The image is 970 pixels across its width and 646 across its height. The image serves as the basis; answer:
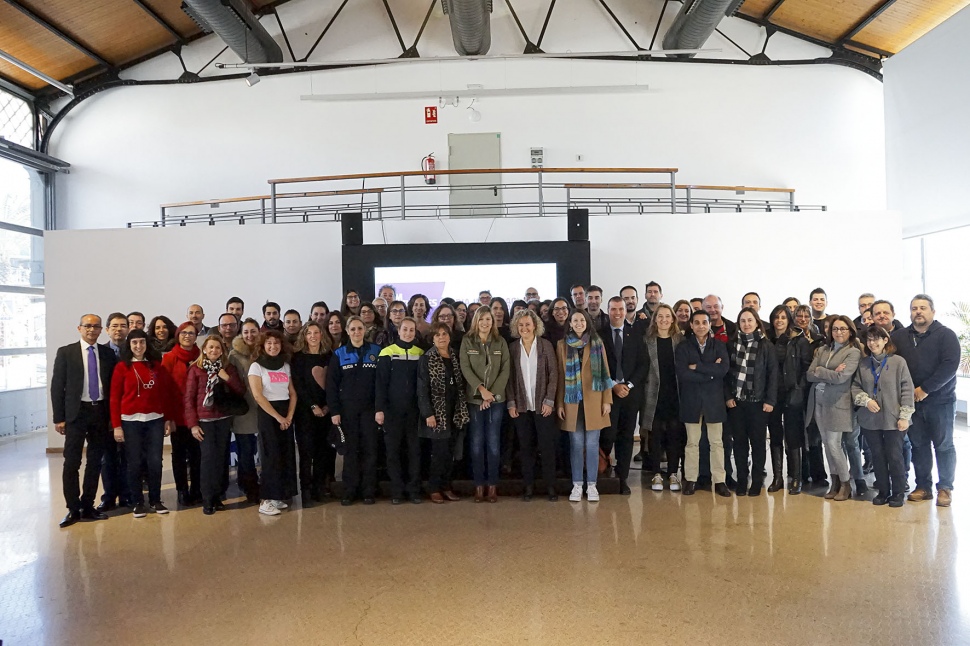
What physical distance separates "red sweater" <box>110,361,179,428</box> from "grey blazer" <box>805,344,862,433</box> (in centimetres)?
505

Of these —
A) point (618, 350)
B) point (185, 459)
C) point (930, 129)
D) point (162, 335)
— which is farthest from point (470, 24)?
point (185, 459)

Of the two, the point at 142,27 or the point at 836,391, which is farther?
the point at 142,27

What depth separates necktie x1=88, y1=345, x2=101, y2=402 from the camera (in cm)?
455

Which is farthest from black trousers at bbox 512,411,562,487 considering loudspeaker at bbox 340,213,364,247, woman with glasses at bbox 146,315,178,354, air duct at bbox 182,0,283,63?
air duct at bbox 182,0,283,63

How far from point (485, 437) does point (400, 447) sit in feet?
2.25

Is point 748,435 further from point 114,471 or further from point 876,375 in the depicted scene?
point 114,471

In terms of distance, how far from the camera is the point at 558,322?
215 inches

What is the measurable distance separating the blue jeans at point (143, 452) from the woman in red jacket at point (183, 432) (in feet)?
0.66

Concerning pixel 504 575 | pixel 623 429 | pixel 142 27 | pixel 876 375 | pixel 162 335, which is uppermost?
pixel 142 27

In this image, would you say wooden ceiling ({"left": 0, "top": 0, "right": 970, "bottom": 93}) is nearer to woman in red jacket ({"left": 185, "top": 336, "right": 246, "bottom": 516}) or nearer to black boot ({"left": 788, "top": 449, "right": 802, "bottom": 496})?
woman in red jacket ({"left": 185, "top": 336, "right": 246, "bottom": 516})

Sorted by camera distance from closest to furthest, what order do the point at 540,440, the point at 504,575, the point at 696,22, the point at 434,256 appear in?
the point at 504,575
the point at 540,440
the point at 434,256
the point at 696,22

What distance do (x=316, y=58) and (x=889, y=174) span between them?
398 inches

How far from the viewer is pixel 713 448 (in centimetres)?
486

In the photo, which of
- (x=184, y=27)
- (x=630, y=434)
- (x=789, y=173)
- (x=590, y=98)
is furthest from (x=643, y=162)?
(x=184, y=27)
